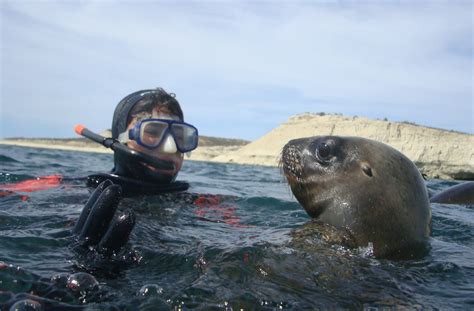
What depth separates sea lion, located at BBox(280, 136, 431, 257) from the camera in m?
2.92

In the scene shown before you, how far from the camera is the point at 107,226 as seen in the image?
2678 mm

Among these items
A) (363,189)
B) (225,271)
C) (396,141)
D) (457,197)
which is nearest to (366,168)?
(363,189)

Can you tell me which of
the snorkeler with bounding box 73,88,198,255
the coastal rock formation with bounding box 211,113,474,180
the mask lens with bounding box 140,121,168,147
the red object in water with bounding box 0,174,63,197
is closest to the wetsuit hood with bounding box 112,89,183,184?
the snorkeler with bounding box 73,88,198,255

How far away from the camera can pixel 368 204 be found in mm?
2994

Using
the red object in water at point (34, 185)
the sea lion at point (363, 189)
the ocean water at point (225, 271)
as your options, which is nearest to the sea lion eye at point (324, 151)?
the sea lion at point (363, 189)

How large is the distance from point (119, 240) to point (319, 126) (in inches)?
1425

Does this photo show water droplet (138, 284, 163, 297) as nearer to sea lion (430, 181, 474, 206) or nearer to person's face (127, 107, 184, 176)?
person's face (127, 107, 184, 176)

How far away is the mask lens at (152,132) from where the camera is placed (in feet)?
15.8

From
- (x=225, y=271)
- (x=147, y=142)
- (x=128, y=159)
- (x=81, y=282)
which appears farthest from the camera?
(x=147, y=142)

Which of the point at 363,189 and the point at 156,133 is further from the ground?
the point at 156,133

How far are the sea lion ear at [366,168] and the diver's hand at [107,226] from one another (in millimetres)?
1532

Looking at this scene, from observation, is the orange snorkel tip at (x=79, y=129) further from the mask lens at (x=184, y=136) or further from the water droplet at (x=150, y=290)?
the water droplet at (x=150, y=290)

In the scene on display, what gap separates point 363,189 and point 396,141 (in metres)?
31.4

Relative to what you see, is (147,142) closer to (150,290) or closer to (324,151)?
(324,151)
